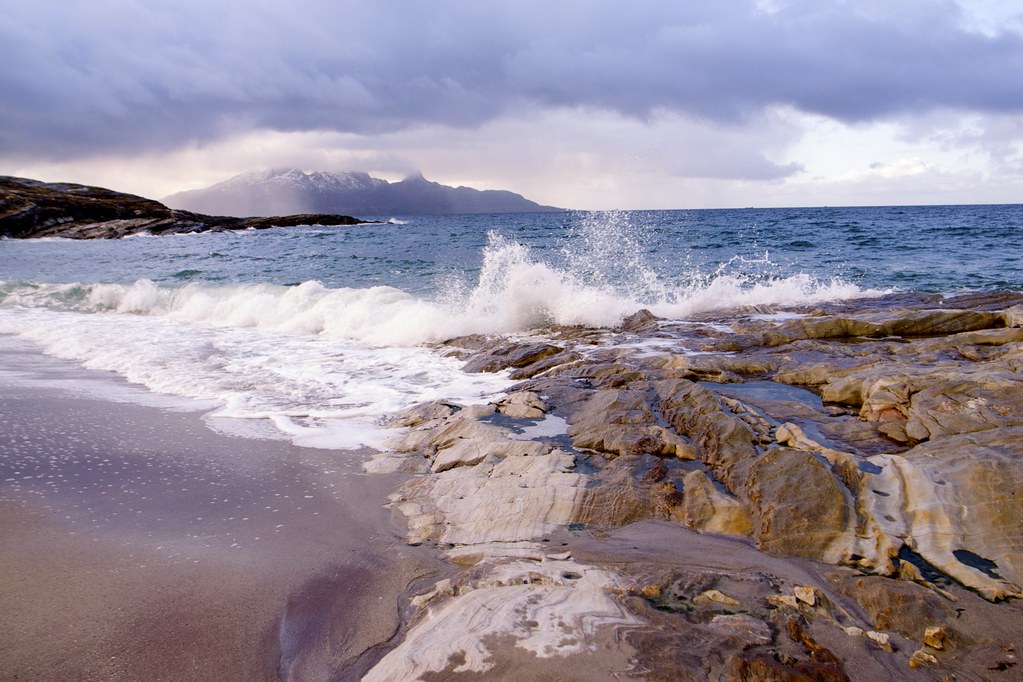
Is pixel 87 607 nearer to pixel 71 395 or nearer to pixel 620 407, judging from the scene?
pixel 620 407

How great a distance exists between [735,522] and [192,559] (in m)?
3.19

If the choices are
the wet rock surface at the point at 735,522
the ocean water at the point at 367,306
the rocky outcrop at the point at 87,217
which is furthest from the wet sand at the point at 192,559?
the rocky outcrop at the point at 87,217

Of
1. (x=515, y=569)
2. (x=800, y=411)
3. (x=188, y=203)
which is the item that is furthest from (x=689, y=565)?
(x=188, y=203)

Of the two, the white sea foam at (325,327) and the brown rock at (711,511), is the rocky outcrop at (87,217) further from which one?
the brown rock at (711,511)

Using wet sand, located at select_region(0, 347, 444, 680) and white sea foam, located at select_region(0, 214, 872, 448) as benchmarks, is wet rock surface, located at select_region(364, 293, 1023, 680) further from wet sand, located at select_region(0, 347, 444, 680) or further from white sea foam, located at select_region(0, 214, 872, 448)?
white sea foam, located at select_region(0, 214, 872, 448)

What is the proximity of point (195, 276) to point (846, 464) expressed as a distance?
23.1m

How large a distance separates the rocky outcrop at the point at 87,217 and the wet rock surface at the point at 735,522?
61.4m

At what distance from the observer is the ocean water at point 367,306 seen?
7062 millimetres

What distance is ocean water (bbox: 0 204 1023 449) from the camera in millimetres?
7062

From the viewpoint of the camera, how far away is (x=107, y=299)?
52.9ft

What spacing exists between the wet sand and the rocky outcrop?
5952 cm

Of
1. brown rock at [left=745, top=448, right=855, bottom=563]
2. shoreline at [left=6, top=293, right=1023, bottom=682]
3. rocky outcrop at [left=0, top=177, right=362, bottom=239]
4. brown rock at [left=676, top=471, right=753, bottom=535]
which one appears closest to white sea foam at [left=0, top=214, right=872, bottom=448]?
shoreline at [left=6, top=293, right=1023, bottom=682]

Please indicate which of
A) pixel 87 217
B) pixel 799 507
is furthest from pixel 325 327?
pixel 87 217

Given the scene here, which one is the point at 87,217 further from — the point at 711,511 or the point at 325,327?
the point at 711,511
